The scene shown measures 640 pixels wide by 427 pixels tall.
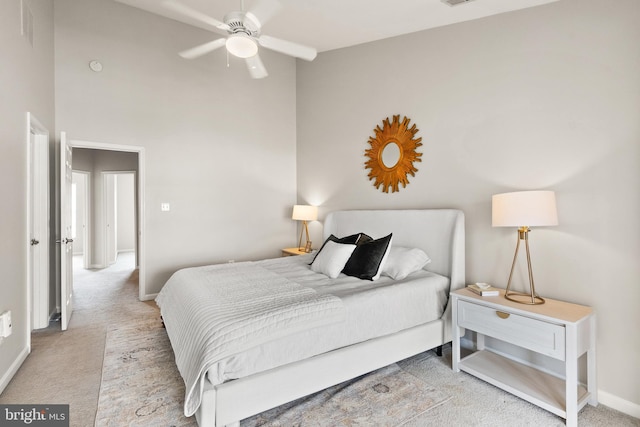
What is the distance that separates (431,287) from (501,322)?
59 centimetres

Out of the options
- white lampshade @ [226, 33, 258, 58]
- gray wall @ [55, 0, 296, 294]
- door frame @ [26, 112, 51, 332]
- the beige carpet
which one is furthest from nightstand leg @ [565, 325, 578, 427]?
door frame @ [26, 112, 51, 332]

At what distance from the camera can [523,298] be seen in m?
2.38

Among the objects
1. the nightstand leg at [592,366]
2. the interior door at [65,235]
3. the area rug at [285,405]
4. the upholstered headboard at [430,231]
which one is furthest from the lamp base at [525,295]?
the interior door at [65,235]

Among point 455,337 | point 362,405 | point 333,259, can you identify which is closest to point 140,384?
point 362,405

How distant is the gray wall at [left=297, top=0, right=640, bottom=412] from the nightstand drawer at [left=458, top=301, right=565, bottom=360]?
1.65 feet

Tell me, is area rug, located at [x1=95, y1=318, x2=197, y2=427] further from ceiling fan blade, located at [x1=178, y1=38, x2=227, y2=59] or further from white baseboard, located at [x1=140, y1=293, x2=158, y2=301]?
ceiling fan blade, located at [x1=178, y1=38, x2=227, y2=59]

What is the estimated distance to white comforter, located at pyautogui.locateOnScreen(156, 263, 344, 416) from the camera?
174 cm

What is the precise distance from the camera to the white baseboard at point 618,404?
204 centimetres

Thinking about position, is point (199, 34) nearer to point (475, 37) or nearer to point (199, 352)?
point (475, 37)

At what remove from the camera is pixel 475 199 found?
9.61ft

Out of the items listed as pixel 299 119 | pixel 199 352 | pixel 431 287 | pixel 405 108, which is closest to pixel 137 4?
pixel 299 119

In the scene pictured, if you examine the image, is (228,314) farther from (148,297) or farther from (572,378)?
(148,297)

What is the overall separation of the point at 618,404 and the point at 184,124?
503cm

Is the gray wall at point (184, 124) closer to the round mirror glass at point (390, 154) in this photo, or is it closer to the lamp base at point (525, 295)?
the round mirror glass at point (390, 154)
